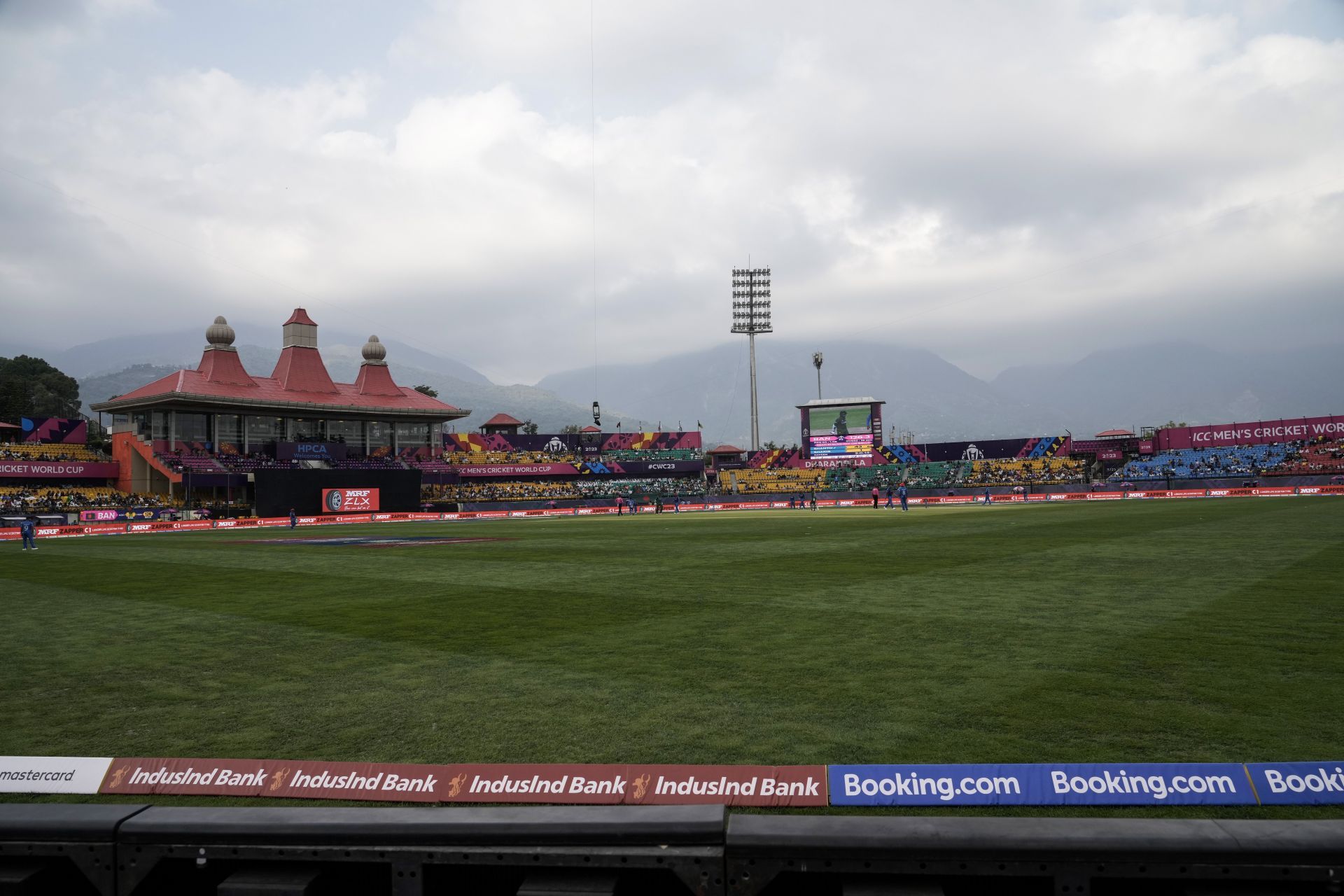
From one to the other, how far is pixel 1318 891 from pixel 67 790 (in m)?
7.37

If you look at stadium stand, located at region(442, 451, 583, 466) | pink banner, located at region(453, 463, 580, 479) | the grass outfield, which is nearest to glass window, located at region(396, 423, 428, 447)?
stadium stand, located at region(442, 451, 583, 466)

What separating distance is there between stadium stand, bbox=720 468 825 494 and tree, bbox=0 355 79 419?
81.4m

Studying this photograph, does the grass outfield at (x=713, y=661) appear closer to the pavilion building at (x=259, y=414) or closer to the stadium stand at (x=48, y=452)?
the pavilion building at (x=259, y=414)

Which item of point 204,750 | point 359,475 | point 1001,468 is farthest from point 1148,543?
point 1001,468

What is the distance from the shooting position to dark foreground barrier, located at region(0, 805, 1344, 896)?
359 centimetres

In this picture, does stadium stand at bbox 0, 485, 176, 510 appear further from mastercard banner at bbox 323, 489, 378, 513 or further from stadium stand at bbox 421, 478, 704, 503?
stadium stand at bbox 421, 478, 704, 503

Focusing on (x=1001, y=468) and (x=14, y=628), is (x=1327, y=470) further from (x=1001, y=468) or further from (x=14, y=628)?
(x=14, y=628)

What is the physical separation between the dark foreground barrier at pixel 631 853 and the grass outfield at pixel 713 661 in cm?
131

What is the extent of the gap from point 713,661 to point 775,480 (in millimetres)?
79363

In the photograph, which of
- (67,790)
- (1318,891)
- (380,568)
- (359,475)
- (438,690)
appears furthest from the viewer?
(359,475)

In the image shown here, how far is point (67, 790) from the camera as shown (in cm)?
562

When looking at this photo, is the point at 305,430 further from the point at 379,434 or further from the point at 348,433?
the point at 379,434

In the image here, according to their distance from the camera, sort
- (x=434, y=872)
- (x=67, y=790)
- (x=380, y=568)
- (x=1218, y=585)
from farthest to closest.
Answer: (x=380, y=568) < (x=1218, y=585) < (x=67, y=790) < (x=434, y=872)

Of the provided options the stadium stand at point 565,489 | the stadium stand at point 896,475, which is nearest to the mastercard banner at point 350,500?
the stadium stand at point 565,489
